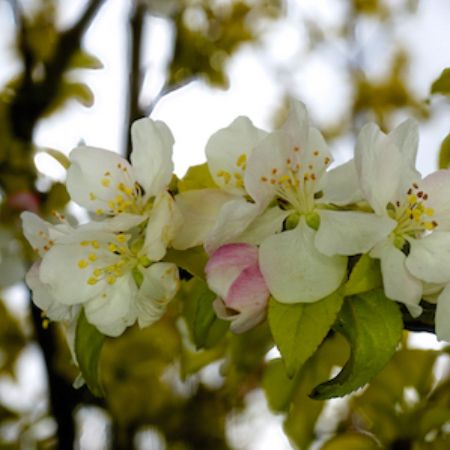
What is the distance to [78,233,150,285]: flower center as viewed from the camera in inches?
23.3

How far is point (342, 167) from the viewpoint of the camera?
60 cm

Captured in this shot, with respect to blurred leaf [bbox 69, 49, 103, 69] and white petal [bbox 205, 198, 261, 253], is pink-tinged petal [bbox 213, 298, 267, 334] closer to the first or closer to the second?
white petal [bbox 205, 198, 261, 253]

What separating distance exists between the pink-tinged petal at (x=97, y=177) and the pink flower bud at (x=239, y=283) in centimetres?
12

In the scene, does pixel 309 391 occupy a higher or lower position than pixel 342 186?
lower

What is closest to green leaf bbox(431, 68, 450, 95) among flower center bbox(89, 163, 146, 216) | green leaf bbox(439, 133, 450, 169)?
green leaf bbox(439, 133, 450, 169)

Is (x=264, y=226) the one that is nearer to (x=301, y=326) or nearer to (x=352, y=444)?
(x=301, y=326)

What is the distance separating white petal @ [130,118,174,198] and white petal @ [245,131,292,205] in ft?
0.22

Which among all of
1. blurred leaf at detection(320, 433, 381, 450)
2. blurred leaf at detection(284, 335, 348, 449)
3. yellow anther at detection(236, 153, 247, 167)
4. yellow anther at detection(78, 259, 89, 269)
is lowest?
blurred leaf at detection(320, 433, 381, 450)

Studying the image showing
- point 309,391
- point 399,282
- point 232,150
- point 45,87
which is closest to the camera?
point 399,282

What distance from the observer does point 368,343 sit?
534 mm

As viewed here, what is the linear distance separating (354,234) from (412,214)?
0.06m

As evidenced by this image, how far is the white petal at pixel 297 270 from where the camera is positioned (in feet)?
1.74

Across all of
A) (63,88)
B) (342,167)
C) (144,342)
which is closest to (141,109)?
(63,88)

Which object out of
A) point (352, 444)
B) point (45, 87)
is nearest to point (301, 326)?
point (352, 444)
